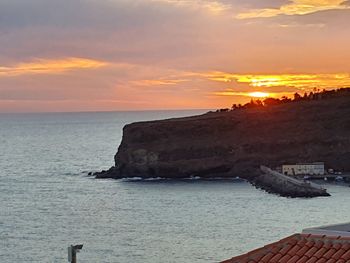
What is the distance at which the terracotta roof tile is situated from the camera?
11.0 meters

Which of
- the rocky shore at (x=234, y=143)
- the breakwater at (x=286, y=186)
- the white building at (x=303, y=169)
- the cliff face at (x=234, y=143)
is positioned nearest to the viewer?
the breakwater at (x=286, y=186)

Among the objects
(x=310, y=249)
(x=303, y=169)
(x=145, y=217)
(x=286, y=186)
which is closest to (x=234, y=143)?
(x=303, y=169)

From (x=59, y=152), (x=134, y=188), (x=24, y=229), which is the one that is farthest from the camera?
(x=59, y=152)

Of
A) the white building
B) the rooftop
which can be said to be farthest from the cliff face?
the rooftop

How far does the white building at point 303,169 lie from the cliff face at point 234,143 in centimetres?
432

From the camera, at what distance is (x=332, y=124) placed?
136 meters

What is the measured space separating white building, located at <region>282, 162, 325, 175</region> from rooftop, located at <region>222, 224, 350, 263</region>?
4068 inches

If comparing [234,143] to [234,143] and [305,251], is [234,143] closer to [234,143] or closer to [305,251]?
[234,143]

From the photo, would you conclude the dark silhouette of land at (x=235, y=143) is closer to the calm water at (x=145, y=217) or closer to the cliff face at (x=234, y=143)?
the cliff face at (x=234, y=143)

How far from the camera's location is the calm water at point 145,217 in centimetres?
5562

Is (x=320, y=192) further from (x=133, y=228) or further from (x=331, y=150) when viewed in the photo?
(x=331, y=150)

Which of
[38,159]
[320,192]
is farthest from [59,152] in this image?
[320,192]

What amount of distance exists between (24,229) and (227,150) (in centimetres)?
6376

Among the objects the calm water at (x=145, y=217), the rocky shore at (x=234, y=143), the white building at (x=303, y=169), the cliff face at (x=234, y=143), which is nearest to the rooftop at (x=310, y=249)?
the calm water at (x=145, y=217)
